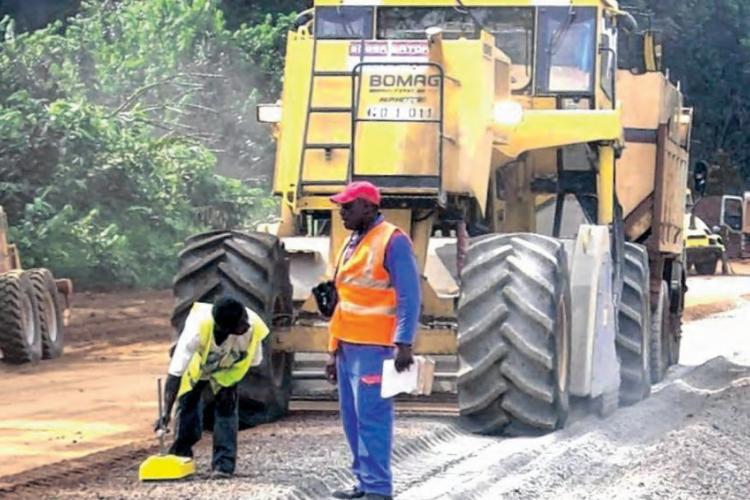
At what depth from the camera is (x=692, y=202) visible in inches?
1535

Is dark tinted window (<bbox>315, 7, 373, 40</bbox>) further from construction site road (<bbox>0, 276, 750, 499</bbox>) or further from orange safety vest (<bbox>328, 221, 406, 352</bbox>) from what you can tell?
orange safety vest (<bbox>328, 221, 406, 352</bbox>)

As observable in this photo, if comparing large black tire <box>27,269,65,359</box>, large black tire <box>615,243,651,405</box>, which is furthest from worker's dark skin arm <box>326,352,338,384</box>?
large black tire <box>27,269,65,359</box>

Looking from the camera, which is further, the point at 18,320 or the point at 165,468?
the point at 18,320

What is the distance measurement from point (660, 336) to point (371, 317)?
858 cm

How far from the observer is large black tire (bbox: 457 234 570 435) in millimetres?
11508

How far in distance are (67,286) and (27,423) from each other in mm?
7318

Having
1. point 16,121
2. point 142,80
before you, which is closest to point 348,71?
point 16,121

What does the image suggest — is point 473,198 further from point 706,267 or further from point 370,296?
point 706,267

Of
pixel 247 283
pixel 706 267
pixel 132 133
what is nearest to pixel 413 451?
pixel 247 283

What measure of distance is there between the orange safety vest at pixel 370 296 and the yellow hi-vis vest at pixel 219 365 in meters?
0.99

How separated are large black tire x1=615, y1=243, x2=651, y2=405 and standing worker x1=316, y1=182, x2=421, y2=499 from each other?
19.4 feet

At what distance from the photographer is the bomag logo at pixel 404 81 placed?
12.2 metres

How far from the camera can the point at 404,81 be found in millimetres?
12242

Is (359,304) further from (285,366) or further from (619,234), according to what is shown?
(619,234)
